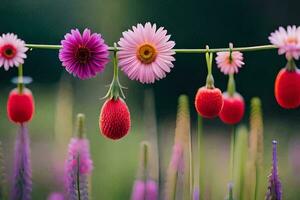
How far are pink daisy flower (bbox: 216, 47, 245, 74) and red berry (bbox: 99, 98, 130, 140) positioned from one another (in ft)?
0.61

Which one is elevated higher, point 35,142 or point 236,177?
point 35,142

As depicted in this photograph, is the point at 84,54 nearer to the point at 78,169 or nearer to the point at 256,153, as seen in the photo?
the point at 78,169

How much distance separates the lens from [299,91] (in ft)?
2.78

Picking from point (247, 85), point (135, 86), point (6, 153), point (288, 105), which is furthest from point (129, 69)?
point (247, 85)

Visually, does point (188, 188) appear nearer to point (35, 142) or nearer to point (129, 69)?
point (129, 69)

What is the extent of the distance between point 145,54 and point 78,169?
0.19 metres

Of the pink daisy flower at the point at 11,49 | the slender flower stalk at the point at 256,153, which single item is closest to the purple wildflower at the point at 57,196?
the slender flower stalk at the point at 256,153

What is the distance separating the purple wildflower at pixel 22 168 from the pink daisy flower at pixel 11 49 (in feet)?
0.42

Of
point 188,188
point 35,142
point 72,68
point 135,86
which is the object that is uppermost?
point 135,86

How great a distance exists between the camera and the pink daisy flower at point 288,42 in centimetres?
82

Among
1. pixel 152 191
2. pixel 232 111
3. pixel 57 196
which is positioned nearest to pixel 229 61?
pixel 232 111

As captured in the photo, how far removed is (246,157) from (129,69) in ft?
1.26

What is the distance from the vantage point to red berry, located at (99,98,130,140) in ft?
2.70

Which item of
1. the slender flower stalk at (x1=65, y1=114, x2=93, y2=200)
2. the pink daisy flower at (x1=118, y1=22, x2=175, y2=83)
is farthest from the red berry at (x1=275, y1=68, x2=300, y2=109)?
the slender flower stalk at (x1=65, y1=114, x2=93, y2=200)
